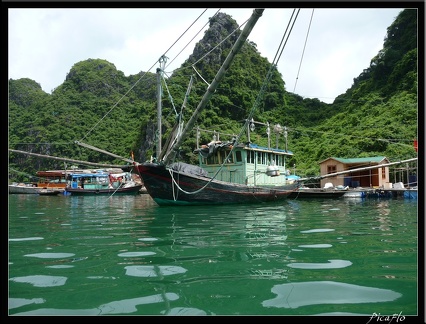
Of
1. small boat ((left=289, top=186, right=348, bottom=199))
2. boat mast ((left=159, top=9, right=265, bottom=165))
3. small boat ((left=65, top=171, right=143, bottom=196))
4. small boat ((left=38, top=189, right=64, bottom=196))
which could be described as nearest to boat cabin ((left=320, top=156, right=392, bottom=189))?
small boat ((left=289, top=186, right=348, bottom=199))

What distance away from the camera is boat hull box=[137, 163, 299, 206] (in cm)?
1331

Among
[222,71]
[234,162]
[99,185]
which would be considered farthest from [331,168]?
[99,185]

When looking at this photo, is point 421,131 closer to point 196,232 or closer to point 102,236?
point 196,232

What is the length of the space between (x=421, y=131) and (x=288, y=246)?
3316 mm

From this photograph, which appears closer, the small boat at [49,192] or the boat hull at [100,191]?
the boat hull at [100,191]

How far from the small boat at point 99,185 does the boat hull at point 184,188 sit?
21.0m

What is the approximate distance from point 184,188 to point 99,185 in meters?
26.6

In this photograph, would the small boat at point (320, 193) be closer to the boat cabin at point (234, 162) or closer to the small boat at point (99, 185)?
the boat cabin at point (234, 162)

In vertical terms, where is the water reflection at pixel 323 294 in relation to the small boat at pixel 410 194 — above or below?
above

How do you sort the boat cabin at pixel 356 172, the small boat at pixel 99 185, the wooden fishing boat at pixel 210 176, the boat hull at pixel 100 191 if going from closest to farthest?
the wooden fishing boat at pixel 210 176, the boat cabin at pixel 356 172, the boat hull at pixel 100 191, the small boat at pixel 99 185

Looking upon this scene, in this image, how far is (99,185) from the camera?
37.8 meters

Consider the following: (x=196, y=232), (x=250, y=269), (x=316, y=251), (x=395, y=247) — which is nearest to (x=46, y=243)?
(x=196, y=232)

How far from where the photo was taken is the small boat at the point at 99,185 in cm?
3422

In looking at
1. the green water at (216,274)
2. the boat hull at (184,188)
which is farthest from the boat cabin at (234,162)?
the green water at (216,274)
